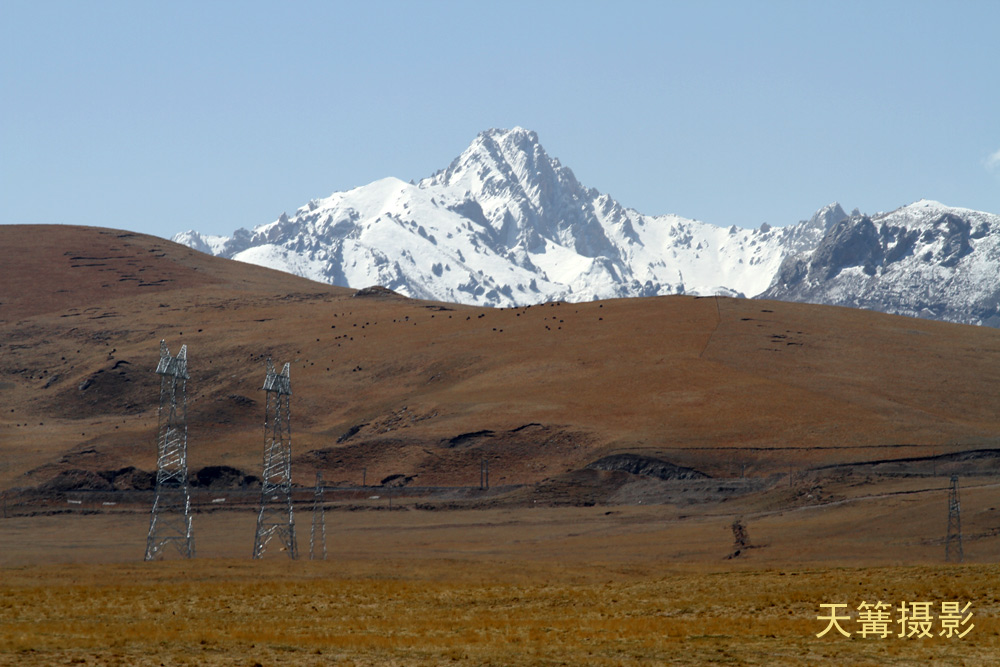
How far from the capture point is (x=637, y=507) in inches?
3482

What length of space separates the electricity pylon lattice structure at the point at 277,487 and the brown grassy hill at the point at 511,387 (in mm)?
7279

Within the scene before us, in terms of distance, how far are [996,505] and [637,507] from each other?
27003 millimetres

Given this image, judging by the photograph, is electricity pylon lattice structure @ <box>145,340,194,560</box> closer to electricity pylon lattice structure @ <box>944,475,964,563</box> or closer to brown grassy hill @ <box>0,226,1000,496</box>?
brown grassy hill @ <box>0,226,1000,496</box>

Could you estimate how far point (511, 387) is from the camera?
118750mm

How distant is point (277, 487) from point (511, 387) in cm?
3536

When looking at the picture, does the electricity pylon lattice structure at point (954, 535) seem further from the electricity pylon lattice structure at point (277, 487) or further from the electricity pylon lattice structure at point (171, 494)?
the electricity pylon lattice structure at point (171, 494)

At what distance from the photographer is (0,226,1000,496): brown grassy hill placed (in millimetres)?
101625

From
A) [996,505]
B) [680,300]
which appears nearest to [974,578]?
[996,505]

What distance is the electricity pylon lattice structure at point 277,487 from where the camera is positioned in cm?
6494
